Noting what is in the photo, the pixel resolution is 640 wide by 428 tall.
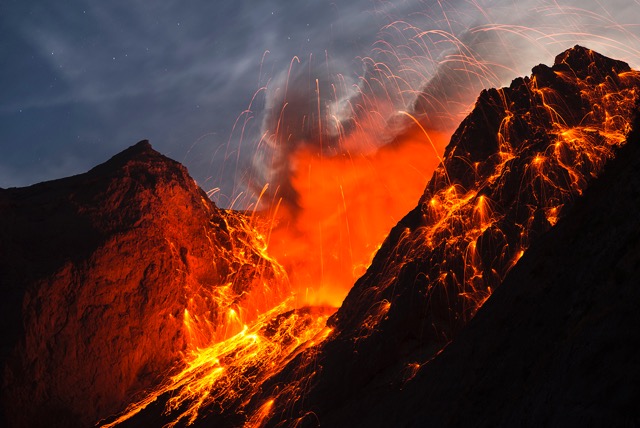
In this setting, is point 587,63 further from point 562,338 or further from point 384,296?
point 562,338

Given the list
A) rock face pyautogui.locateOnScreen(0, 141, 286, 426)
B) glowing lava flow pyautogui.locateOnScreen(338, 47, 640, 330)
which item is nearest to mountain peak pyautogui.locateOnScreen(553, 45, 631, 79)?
glowing lava flow pyautogui.locateOnScreen(338, 47, 640, 330)

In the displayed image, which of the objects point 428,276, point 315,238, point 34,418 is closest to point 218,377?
point 34,418

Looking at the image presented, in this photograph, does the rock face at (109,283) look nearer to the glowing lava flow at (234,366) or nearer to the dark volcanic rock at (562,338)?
the glowing lava flow at (234,366)

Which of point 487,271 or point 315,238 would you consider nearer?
point 487,271

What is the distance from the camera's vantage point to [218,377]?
38.3 meters

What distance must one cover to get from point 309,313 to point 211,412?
12.9 m

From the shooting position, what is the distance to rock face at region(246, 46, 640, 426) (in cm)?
2566

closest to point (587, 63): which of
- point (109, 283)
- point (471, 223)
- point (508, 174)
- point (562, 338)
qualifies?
point (508, 174)

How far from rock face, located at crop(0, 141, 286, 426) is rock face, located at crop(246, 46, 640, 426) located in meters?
17.6

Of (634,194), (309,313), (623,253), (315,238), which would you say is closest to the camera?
(623,253)

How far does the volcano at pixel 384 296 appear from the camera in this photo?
13812mm

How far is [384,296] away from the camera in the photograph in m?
29.5

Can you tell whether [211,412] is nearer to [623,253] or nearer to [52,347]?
[52,347]

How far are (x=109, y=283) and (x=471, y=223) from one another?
32.2m
